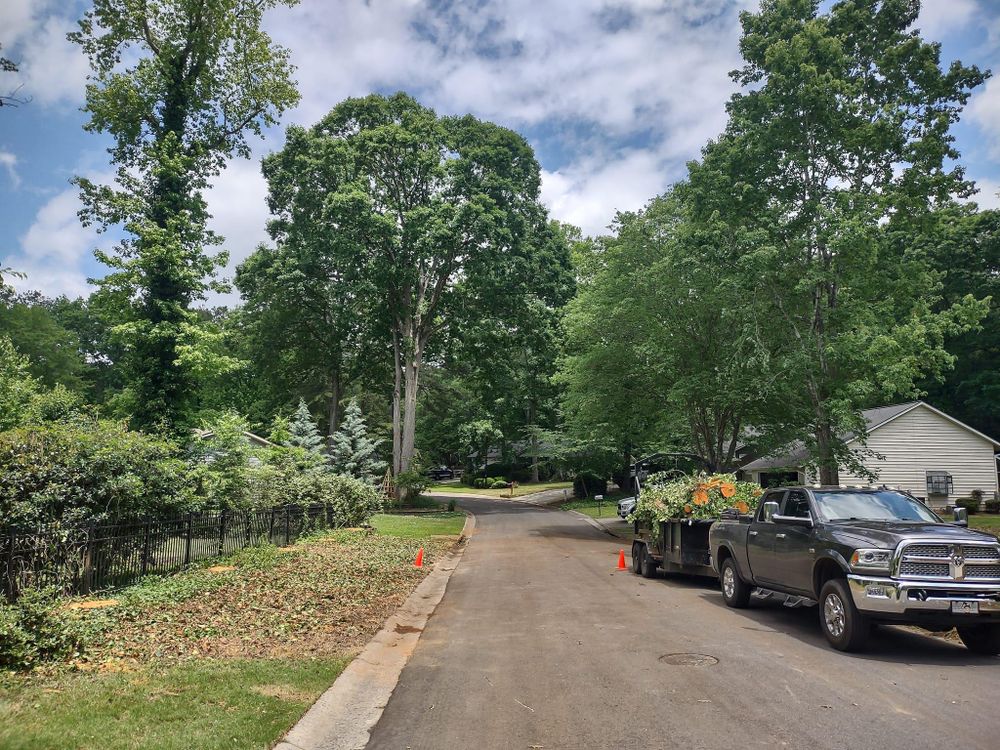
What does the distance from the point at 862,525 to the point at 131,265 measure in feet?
73.7

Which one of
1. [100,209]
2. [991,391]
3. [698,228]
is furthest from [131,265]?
[991,391]

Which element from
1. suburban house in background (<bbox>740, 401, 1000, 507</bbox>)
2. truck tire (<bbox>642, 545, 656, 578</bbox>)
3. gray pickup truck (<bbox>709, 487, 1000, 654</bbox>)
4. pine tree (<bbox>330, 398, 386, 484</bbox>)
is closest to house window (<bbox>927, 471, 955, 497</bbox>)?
suburban house in background (<bbox>740, 401, 1000, 507</bbox>)

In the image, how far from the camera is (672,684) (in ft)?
21.2

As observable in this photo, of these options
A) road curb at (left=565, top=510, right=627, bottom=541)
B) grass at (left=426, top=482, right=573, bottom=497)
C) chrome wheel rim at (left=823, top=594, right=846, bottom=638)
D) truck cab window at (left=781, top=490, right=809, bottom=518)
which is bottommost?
road curb at (left=565, top=510, right=627, bottom=541)

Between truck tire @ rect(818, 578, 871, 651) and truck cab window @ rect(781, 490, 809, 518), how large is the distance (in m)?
1.45

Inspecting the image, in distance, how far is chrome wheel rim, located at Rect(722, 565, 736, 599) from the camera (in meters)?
11.1

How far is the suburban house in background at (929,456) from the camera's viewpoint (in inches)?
1393

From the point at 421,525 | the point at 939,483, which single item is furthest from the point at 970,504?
the point at 421,525

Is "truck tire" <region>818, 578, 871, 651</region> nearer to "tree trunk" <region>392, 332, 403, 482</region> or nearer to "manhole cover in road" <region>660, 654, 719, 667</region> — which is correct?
"manhole cover in road" <region>660, 654, 719, 667</region>

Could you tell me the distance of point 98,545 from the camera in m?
10.2

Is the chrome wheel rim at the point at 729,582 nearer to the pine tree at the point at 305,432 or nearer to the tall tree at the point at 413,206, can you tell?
the pine tree at the point at 305,432

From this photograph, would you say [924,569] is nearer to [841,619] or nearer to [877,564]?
[877,564]

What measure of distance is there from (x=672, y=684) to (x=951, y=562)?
11.2 ft

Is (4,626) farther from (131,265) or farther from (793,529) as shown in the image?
(131,265)
